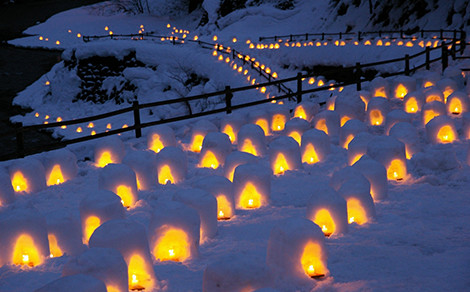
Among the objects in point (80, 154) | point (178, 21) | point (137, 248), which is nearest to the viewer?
point (137, 248)

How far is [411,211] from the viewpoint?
752cm

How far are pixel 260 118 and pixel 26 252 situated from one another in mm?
6853

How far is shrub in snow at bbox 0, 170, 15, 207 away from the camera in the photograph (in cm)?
860

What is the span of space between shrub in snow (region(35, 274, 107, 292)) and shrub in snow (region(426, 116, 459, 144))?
797cm

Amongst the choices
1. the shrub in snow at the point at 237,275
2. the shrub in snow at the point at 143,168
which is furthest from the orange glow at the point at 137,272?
the shrub in snow at the point at 143,168

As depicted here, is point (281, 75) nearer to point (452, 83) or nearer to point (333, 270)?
point (452, 83)

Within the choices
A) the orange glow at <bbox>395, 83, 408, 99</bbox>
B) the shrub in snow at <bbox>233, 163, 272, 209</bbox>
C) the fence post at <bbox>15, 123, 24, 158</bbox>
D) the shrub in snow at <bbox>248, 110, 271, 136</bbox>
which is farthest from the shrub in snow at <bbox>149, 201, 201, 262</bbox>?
the orange glow at <bbox>395, 83, 408, 99</bbox>

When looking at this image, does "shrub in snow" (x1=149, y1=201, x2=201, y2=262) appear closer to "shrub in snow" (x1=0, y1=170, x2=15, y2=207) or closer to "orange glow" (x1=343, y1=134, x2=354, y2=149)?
"shrub in snow" (x1=0, y1=170, x2=15, y2=207)

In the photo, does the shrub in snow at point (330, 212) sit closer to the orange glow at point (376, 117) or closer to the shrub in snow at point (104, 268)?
the shrub in snow at point (104, 268)

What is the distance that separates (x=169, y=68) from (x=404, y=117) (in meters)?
23.5

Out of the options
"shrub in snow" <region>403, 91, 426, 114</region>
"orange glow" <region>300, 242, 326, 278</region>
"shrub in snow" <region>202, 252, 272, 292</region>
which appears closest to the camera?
"shrub in snow" <region>202, 252, 272, 292</region>

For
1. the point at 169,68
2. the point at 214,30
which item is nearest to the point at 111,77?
the point at 169,68

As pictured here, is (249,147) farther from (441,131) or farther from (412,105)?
(412,105)

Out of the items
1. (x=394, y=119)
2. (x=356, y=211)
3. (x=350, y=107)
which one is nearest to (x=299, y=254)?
(x=356, y=211)
